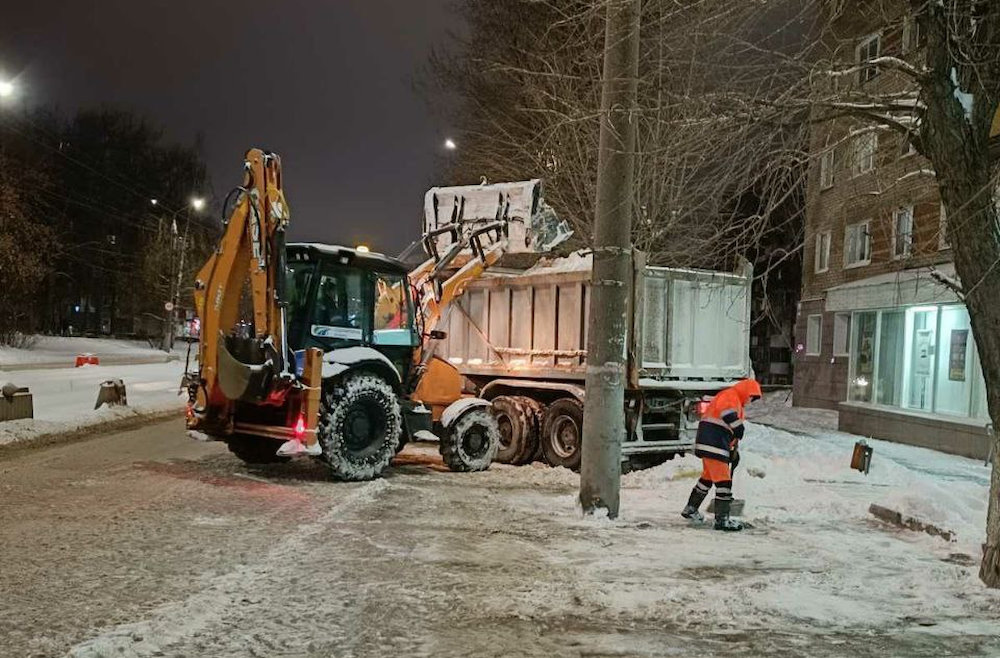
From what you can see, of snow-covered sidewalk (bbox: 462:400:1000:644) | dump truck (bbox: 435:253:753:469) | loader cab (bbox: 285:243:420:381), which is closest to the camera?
snow-covered sidewalk (bbox: 462:400:1000:644)

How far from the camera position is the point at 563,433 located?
1210 cm

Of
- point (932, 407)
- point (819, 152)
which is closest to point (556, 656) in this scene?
point (819, 152)

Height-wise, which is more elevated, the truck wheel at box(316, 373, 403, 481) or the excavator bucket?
the excavator bucket

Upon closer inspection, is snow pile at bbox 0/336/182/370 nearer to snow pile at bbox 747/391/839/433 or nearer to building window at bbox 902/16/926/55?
snow pile at bbox 747/391/839/433

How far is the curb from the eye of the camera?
39.4 feet

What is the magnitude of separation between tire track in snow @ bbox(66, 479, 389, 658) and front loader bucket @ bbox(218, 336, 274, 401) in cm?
277

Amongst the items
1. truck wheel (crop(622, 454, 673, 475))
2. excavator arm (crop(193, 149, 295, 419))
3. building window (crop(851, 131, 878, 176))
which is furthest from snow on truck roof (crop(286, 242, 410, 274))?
building window (crop(851, 131, 878, 176))

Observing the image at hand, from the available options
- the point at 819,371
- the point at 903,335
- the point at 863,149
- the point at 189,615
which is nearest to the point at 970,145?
the point at 863,149

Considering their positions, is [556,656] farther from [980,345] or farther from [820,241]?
[820,241]

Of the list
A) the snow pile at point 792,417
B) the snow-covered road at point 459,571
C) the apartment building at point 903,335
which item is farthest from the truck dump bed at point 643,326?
the snow pile at point 792,417

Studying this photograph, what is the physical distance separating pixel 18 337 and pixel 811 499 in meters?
45.7

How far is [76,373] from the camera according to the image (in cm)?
2608

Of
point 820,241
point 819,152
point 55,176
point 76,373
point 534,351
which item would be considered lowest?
point 76,373

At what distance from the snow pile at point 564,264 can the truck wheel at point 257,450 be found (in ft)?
15.3
